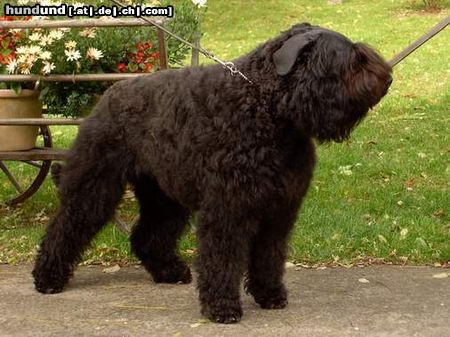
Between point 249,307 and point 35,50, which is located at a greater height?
point 35,50

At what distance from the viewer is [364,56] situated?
4.19 metres

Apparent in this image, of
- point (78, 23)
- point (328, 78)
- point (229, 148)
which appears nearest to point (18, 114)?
point (78, 23)

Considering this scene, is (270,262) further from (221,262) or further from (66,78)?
(66,78)

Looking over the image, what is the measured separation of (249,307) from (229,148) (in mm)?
1134

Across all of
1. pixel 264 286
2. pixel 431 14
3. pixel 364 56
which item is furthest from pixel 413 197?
pixel 431 14

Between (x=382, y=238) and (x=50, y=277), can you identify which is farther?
(x=382, y=238)

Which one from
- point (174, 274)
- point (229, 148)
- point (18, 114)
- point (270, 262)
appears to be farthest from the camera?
point (18, 114)

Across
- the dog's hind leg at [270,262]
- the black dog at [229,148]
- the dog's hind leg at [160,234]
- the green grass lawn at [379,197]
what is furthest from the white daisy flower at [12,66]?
the dog's hind leg at [270,262]

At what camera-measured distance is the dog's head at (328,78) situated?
13.7ft

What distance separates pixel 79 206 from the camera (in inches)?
202

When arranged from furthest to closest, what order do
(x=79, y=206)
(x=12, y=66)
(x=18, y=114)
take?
1. (x=18, y=114)
2. (x=12, y=66)
3. (x=79, y=206)

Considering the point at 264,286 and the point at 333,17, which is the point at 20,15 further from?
the point at 333,17

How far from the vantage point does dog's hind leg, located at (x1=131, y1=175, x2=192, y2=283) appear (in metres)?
5.42

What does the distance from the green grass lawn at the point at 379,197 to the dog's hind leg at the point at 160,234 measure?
0.49 meters
